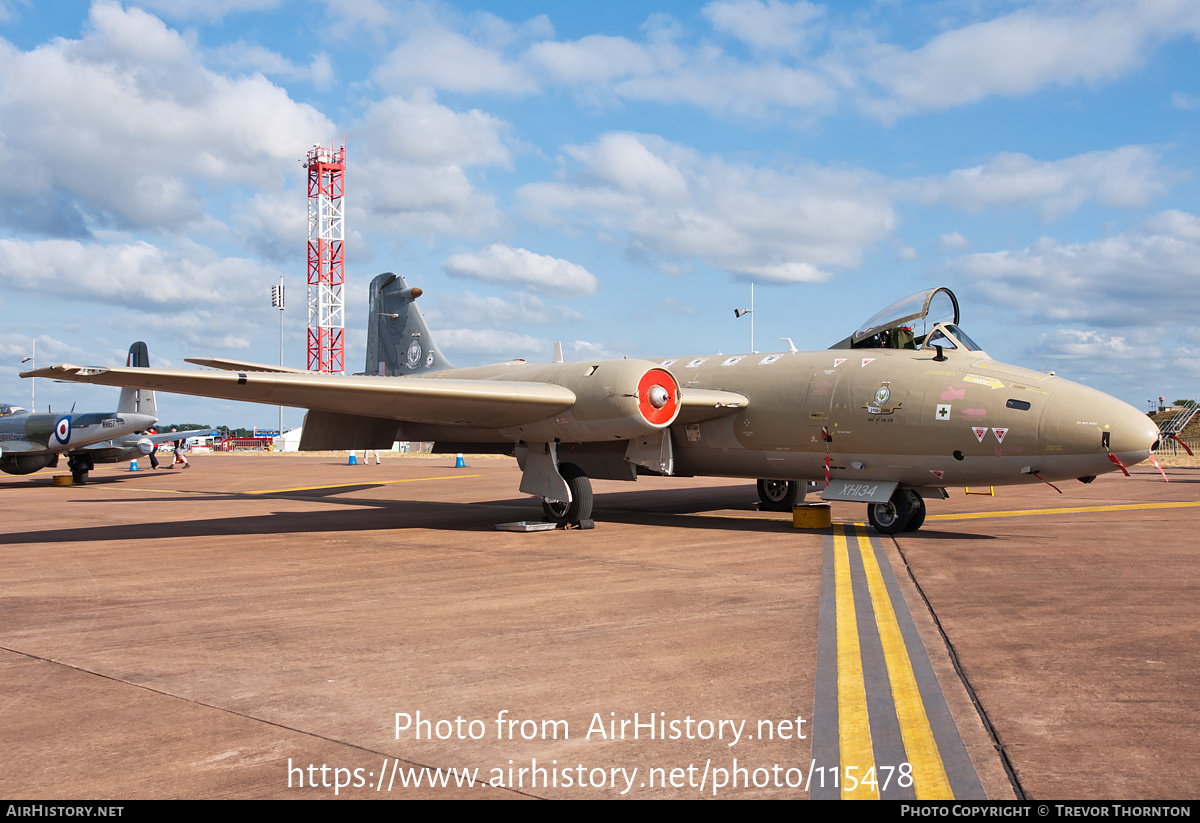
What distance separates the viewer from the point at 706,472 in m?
14.7

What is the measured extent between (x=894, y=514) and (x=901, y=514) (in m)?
0.11

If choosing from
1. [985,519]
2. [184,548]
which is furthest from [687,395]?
[184,548]

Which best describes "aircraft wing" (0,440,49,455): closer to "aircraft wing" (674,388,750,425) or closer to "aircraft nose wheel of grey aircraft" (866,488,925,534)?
"aircraft wing" (674,388,750,425)

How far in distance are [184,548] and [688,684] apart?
9.55 metres

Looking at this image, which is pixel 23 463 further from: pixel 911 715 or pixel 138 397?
pixel 911 715

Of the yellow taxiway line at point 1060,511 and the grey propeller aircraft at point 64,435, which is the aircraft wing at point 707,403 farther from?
the grey propeller aircraft at point 64,435

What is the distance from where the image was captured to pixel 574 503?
13891mm

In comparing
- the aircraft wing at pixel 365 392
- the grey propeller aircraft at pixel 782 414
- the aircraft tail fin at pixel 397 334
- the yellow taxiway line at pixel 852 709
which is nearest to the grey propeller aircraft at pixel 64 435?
the aircraft tail fin at pixel 397 334

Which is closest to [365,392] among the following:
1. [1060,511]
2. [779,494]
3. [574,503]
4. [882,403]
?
[574,503]

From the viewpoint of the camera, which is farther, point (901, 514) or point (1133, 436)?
point (901, 514)

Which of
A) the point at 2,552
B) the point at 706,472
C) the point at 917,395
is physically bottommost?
the point at 2,552

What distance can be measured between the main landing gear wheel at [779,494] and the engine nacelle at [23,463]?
26.9 metres

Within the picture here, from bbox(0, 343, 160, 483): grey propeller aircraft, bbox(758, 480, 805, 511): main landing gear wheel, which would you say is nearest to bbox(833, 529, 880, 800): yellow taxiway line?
bbox(758, 480, 805, 511): main landing gear wheel
